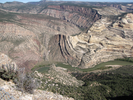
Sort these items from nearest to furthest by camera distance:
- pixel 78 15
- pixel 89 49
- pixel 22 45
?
pixel 89 49, pixel 22 45, pixel 78 15

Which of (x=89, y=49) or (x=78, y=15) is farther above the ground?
(x=78, y=15)

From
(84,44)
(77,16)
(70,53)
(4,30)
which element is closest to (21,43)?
(4,30)

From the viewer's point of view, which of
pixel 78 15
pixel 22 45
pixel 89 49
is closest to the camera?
pixel 89 49

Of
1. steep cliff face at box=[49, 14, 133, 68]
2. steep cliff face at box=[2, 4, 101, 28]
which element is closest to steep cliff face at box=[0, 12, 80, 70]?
steep cliff face at box=[49, 14, 133, 68]

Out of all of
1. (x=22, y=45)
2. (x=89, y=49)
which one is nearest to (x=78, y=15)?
(x=89, y=49)

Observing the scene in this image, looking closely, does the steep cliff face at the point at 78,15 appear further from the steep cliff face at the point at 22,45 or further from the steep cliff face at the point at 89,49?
the steep cliff face at the point at 89,49

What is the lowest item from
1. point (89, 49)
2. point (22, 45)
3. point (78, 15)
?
point (89, 49)

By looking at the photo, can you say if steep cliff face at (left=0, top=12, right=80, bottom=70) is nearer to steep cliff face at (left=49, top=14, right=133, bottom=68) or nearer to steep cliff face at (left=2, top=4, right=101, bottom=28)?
steep cliff face at (left=49, top=14, right=133, bottom=68)

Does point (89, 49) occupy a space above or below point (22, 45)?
below

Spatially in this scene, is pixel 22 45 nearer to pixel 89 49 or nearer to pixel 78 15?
pixel 89 49

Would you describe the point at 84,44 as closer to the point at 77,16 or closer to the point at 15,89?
the point at 15,89

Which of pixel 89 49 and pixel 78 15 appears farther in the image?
pixel 78 15
